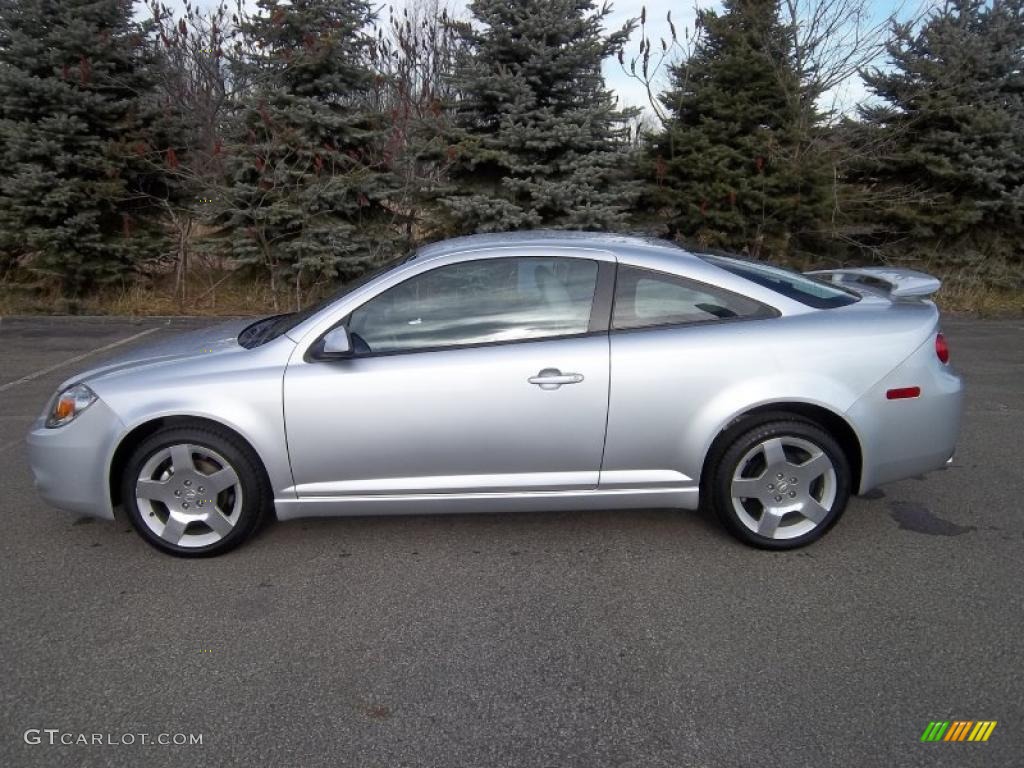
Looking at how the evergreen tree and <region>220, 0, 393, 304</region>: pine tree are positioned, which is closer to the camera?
<region>220, 0, 393, 304</region>: pine tree

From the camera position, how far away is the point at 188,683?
2.69 metres

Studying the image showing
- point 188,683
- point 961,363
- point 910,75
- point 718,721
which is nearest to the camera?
point 718,721

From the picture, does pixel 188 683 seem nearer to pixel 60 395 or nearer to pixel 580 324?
pixel 60 395

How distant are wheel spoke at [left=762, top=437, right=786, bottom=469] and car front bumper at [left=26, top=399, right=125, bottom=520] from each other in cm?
298

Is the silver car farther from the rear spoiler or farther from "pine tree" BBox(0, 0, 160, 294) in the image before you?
"pine tree" BBox(0, 0, 160, 294)

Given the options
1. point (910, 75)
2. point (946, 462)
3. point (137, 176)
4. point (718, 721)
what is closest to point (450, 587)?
point (718, 721)

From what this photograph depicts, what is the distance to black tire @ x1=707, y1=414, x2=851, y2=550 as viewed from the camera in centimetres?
351

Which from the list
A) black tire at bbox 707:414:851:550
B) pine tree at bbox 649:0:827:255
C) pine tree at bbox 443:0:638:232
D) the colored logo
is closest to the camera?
the colored logo

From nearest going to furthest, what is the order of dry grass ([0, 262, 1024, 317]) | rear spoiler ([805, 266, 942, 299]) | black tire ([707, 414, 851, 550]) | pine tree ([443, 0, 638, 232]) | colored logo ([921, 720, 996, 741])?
colored logo ([921, 720, 996, 741]), black tire ([707, 414, 851, 550]), rear spoiler ([805, 266, 942, 299]), pine tree ([443, 0, 638, 232]), dry grass ([0, 262, 1024, 317])

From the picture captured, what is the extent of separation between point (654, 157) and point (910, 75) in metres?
3.88

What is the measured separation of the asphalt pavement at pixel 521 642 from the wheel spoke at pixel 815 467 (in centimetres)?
39

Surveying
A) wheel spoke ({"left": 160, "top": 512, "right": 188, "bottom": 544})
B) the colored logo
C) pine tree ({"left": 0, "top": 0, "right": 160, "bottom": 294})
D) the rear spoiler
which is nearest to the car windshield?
wheel spoke ({"left": 160, "top": 512, "right": 188, "bottom": 544})

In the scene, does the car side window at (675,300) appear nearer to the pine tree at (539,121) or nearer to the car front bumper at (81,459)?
the car front bumper at (81,459)

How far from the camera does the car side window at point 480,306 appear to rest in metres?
3.54
